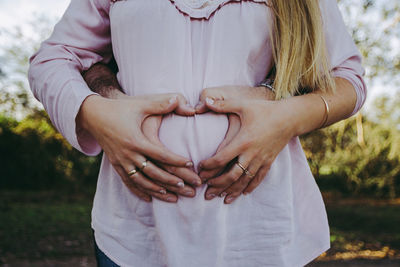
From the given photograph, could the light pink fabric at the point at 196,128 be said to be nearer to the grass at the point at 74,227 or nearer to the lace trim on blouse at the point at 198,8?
the lace trim on blouse at the point at 198,8

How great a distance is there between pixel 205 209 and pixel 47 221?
812 centimetres

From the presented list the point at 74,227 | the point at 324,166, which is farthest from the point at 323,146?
the point at 74,227

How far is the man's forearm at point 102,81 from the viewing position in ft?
3.87

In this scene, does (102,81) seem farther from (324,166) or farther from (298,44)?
(324,166)

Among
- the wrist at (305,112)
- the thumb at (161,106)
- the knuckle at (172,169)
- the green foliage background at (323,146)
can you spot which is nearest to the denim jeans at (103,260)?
the knuckle at (172,169)

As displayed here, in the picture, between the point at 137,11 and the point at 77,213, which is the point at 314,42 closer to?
the point at 137,11

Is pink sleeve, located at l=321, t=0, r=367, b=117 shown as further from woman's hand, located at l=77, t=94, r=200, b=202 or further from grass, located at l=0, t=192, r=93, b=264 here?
grass, located at l=0, t=192, r=93, b=264

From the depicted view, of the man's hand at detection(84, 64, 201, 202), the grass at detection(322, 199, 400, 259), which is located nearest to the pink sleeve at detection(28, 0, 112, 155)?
the man's hand at detection(84, 64, 201, 202)

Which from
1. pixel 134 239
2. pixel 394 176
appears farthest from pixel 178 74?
pixel 394 176

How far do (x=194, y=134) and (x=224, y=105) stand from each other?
0.12m

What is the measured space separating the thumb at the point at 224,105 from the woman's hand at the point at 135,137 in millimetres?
58

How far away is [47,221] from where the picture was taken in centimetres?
805

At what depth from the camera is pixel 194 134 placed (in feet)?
3.39

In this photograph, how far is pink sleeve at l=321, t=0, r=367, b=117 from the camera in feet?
3.77
